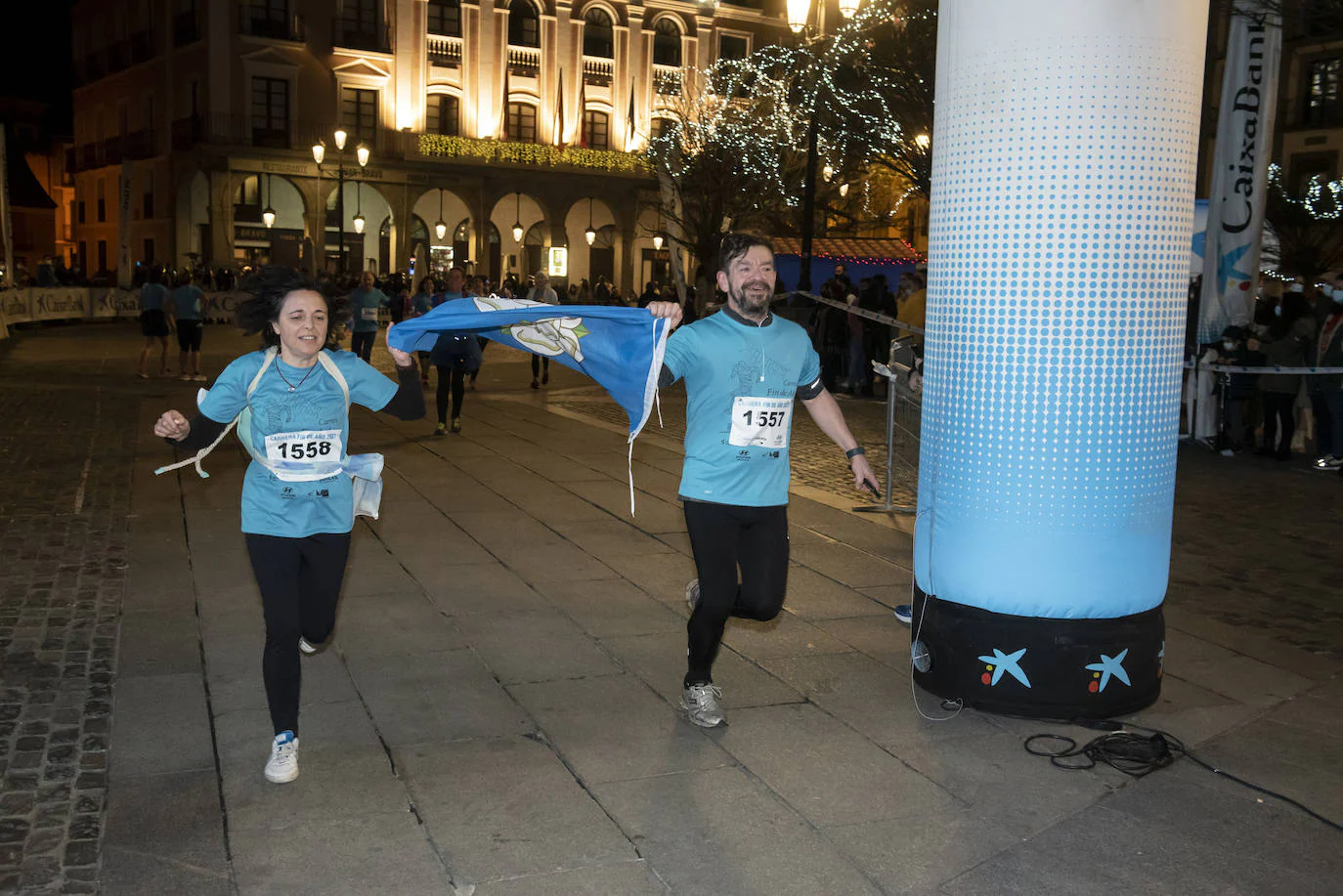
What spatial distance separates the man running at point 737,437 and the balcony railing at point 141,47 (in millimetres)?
52352

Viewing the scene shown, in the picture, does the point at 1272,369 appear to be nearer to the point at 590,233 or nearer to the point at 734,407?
the point at 734,407

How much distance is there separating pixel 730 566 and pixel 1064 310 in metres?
1.67

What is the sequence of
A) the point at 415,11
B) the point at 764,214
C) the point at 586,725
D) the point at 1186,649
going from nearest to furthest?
1. the point at 586,725
2. the point at 1186,649
3. the point at 764,214
4. the point at 415,11

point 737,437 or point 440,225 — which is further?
point 440,225

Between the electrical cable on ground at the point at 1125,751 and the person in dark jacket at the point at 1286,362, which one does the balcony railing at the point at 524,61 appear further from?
the electrical cable on ground at the point at 1125,751

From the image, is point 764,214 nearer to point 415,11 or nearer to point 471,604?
point 415,11

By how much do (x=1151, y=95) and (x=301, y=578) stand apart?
3.77m

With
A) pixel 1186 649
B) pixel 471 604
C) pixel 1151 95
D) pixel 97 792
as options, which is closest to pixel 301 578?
pixel 97 792

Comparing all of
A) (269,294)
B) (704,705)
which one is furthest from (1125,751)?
(269,294)

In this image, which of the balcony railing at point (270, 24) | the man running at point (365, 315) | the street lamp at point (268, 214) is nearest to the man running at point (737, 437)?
the man running at point (365, 315)

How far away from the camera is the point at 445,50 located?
165 feet

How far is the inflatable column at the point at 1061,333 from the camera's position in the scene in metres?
4.95

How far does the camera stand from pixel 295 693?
14.9 feet

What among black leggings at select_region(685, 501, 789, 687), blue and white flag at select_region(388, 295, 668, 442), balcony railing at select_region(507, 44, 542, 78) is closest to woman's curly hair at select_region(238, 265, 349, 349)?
blue and white flag at select_region(388, 295, 668, 442)
